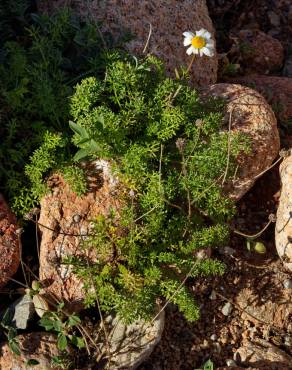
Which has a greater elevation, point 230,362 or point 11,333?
point 11,333

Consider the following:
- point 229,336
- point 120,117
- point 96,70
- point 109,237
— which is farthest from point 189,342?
point 96,70

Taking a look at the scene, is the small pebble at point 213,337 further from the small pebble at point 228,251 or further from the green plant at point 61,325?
the green plant at point 61,325

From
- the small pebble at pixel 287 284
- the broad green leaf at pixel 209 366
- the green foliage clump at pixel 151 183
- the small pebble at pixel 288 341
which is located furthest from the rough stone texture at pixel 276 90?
the broad green leaf at pixel 209 366

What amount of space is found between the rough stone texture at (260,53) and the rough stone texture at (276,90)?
497 mm

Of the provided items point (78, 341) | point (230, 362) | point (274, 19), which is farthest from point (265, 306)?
point (274, 19)

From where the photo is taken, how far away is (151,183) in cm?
449

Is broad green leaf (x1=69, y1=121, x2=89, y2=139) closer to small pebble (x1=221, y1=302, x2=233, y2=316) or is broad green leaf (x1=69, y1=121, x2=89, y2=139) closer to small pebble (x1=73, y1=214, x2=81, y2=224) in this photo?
small pebble (x1=73, y1=214, x2=81, y2=224)

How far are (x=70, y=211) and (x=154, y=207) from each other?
64 centimetres

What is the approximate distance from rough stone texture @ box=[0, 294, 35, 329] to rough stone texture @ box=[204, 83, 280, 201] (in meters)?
1.70

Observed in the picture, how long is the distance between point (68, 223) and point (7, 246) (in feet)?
1.50

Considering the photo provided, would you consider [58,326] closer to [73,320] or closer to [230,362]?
[73,320]

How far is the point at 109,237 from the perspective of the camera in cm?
443

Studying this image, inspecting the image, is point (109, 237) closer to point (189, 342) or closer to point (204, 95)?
point (189, 342)

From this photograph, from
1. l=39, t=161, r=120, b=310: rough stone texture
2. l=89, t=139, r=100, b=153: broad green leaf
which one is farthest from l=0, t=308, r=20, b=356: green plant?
l=89, t=139, r=100, b=153: broad green leaf
